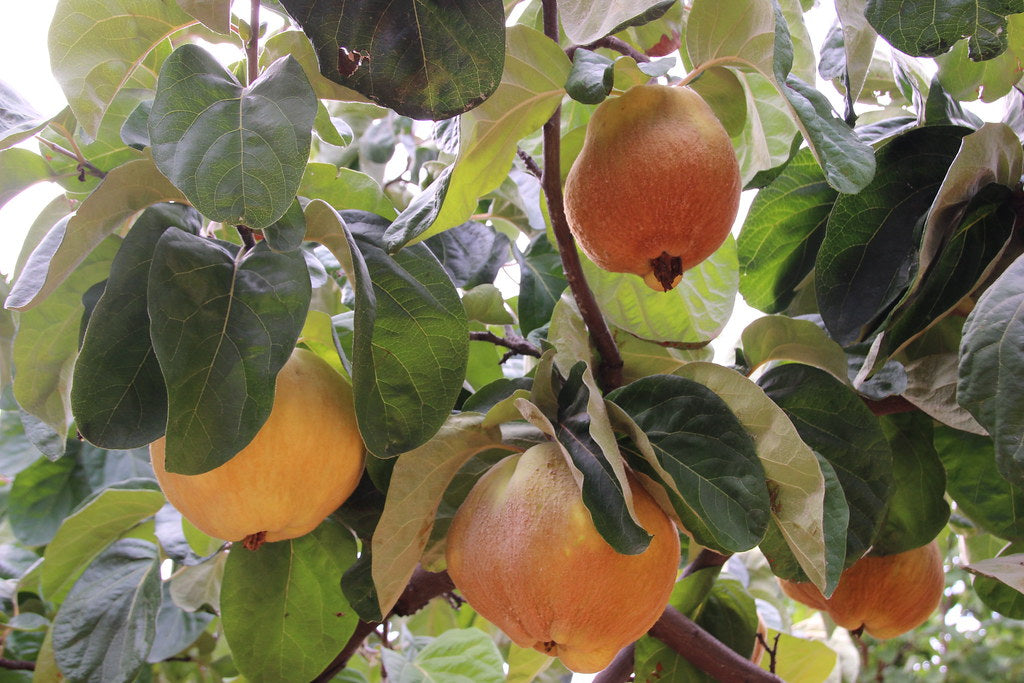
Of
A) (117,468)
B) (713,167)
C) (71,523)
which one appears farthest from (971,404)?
(117,468)

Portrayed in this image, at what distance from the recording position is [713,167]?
0.55 m

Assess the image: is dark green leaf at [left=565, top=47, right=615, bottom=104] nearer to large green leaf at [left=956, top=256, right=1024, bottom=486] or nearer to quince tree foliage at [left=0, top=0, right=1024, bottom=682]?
quince tree foliage at [left=0, top=0, right=1024, bottom=682]

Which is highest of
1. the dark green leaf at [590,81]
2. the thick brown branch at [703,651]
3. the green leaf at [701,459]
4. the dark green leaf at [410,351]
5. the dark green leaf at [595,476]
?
the dark green leaf at [590,81]

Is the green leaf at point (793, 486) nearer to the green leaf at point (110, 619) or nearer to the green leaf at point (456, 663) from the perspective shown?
the green leaf at point (456, 663)

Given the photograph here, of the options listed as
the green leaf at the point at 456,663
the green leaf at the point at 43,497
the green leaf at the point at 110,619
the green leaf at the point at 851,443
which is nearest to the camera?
the green leaf at the point at 851,443

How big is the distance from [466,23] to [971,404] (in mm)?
351

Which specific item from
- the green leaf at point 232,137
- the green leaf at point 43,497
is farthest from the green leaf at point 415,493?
the green leaf at point 43,497

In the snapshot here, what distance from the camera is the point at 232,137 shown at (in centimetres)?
47

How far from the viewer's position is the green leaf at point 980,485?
771 millimetres

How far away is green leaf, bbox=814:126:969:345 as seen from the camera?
69 centimetres

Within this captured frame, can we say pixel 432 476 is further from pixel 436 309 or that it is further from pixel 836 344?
pixel 836 344

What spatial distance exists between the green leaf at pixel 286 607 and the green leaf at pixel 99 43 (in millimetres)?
371

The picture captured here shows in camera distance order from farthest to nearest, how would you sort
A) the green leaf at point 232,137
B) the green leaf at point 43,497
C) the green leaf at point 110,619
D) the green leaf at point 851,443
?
the green leaf at point 43,497, the green leaf at point 110,619, the green leaf at point 851,443, the green leaf at point 232,137

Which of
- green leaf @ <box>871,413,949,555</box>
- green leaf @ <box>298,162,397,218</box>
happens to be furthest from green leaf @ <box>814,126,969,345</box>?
green leaf @ <box>298,162,397,218</box>
